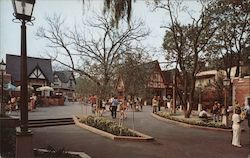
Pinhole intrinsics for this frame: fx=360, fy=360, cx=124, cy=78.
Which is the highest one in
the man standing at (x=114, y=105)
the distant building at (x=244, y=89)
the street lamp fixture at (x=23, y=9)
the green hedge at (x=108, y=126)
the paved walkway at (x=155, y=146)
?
the street lamp fixture at (x=23, y=9)

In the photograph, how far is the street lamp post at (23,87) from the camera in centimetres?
561

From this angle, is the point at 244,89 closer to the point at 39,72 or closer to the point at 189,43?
the point at 189,43

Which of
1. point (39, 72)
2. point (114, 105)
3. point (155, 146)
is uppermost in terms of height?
point (39, 72)

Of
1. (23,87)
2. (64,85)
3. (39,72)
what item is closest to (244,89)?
(23,87)

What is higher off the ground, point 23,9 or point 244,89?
point 23,9

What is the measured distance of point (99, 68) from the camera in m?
20.7

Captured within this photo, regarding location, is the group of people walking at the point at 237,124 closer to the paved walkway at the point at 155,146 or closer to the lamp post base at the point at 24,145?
the paved walkway at the point at 155,146

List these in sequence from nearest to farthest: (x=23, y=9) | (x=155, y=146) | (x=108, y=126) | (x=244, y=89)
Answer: (x=23, y=9)
(x=155, y=146)
(x=244, y=89)
(x=108, y=126)

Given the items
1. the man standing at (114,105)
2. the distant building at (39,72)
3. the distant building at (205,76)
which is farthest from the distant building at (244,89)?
the distant building at (39,72)

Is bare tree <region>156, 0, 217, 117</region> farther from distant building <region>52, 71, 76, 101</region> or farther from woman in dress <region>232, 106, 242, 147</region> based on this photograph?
distant building <region>52, 71, 76, 101</region>

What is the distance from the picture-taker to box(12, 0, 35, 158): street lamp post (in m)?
5.61

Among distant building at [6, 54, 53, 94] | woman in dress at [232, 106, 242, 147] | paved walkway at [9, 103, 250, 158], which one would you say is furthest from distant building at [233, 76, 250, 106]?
distant building at [6, 54, 53, 94]

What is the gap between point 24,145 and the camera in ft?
18.5

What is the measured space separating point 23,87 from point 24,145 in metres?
1.00
